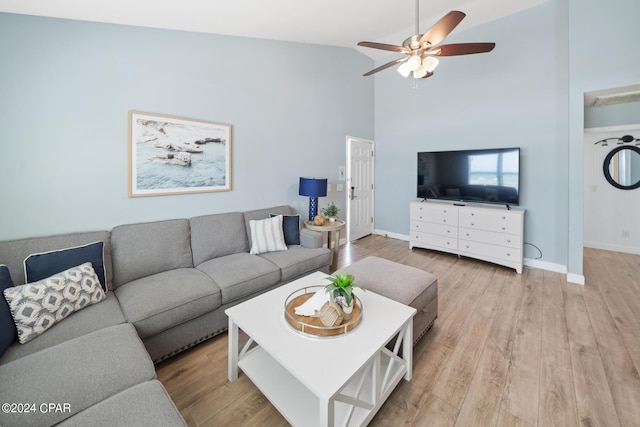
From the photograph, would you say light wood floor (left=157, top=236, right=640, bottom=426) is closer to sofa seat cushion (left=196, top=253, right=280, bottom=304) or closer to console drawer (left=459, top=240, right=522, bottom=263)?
sofa seat cushion (left=196, top=253, right=280, bottom=304)

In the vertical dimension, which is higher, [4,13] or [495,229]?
[4,13]

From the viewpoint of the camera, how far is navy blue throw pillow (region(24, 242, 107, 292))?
5.48 ft

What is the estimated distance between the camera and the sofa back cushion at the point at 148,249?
6.94ft

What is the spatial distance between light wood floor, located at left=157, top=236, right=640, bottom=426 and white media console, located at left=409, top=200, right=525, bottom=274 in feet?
2.32

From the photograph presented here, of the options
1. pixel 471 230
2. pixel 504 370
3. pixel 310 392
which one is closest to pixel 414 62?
pixel 504 370

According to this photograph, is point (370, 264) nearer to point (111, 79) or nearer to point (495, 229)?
point (495, 229)

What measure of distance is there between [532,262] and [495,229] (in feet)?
2.43

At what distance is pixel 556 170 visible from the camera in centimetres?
338

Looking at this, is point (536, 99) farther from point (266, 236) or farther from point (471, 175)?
point (266, 236)

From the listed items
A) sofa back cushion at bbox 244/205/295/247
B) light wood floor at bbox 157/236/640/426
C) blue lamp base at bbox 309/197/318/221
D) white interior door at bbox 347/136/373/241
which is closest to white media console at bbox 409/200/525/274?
light wood floor at bbox 157/236/640/426

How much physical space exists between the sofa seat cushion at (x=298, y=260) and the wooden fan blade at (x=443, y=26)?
215 cm

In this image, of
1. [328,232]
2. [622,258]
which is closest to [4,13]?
[328,232]

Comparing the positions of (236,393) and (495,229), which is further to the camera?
(495,229)

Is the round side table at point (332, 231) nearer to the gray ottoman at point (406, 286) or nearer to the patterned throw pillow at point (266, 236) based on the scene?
the patterned throw pillow at point (266, 236)
